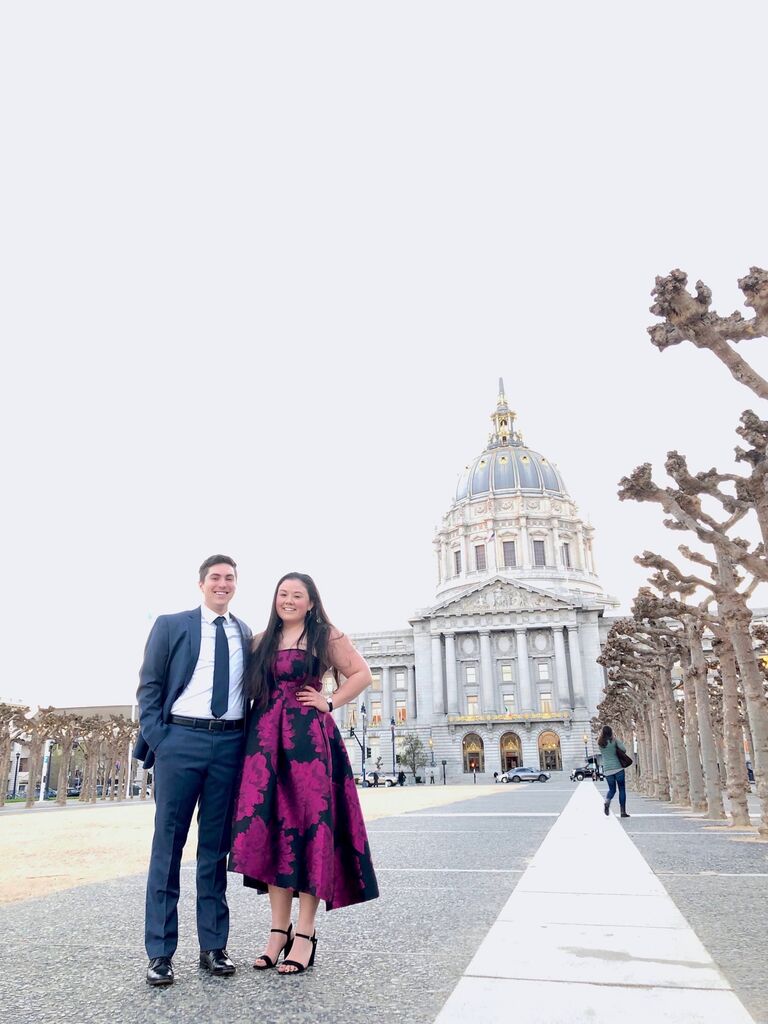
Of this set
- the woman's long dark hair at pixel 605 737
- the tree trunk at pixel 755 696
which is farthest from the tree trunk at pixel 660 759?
the tree trunk at pixel 755 696

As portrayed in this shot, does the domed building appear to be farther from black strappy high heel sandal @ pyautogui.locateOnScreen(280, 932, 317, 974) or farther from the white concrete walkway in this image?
black strappy high heel sandal @ pyautogui.locateOnScreen(280, 932, 317, 974)

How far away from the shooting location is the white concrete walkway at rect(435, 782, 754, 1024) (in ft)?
11.3

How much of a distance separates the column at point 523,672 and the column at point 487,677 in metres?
3.14

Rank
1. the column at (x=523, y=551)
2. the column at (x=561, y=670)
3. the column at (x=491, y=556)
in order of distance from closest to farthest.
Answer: the column at (x=561, y=670)
the column at (x=523, y=551)
the column at (x=491, y=556)

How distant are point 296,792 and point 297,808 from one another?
9 centimetres

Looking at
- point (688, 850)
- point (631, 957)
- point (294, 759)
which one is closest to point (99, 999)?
point (294, 759)

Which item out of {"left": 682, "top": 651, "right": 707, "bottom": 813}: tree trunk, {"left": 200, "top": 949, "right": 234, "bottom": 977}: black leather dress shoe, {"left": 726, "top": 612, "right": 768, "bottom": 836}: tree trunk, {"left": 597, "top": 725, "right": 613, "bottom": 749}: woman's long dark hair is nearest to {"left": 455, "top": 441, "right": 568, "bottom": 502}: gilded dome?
{"left": 682, "top": 651, "right": 707, "bottom": 813}: tree trunk

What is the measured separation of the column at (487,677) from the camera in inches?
3541

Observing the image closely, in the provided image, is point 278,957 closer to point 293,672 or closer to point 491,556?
point 293,672

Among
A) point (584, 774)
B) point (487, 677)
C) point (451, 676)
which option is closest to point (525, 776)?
point (584, 774)

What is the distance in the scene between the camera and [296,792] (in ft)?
14.9

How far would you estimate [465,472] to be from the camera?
12400 cm

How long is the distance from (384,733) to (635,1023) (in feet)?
304

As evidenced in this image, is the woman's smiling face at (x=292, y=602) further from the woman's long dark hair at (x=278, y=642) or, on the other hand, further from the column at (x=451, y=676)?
the column at (x=451, y=676)
